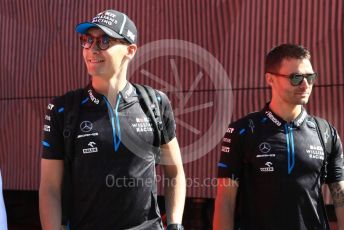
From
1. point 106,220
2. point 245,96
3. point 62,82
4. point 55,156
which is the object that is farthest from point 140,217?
point 62,82

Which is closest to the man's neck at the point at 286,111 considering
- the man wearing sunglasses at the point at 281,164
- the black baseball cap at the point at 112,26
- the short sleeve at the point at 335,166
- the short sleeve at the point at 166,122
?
the man wearing sunglasses at the point at 281,164

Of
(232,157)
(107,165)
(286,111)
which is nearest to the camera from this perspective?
(107,165)

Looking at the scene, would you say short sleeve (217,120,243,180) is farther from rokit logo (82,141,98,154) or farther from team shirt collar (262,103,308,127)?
rokit logo (82,141,98,154)

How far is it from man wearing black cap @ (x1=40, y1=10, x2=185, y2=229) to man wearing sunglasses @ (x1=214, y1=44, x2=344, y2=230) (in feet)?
1.45

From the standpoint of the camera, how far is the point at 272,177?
3.27 metres

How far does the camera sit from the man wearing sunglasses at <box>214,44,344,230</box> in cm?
324

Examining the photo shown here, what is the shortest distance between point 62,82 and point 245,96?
284 cm

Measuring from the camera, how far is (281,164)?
3.28m

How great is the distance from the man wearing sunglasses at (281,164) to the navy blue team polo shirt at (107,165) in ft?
1.95

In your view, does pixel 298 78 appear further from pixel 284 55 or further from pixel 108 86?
pixel 108 86

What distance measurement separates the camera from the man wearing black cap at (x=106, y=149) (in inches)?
115

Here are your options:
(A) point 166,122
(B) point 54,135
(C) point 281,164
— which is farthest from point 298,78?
(B) point 54,135

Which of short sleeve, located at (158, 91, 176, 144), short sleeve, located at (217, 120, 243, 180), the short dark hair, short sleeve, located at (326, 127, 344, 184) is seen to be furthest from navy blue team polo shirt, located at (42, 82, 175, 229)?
short sleeve, located at (326, 127, 344, 184)

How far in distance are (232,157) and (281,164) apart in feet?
1.01
